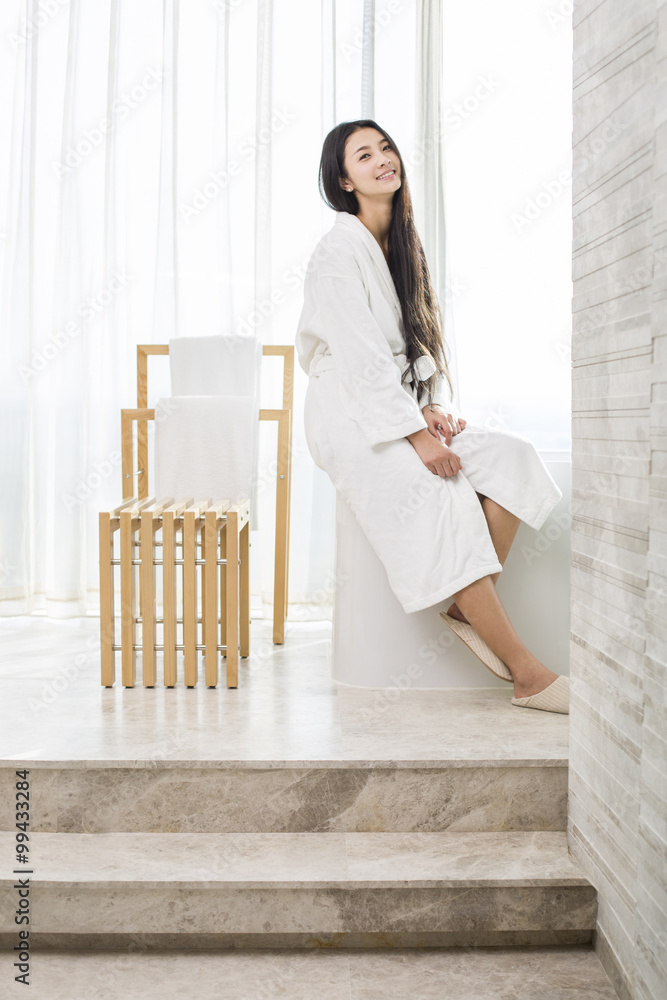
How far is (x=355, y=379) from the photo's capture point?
1.80m

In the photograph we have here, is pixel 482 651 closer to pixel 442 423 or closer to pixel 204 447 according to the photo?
pixel 442 423

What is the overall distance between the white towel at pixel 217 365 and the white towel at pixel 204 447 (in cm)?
10

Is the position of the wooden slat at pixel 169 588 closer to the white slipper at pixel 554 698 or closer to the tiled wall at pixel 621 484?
the white slipper at pixel 554 698

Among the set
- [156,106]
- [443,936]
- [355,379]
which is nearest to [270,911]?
[443,936]

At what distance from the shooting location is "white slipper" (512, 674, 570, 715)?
164 centimetres

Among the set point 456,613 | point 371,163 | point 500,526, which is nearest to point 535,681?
point 456,613

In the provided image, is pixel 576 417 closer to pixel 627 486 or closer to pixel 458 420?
pixel 627 486

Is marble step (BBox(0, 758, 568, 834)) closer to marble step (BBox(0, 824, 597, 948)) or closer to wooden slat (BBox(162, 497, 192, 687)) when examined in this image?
marble step (BBox(0, 824, 597, 948))

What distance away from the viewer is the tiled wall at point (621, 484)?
97 cm

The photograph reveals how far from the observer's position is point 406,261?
78.7 inches

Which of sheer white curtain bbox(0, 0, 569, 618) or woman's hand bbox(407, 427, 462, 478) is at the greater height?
sheer white curtain bbox(0, 0, 569, 618)

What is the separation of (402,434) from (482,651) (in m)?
0.48

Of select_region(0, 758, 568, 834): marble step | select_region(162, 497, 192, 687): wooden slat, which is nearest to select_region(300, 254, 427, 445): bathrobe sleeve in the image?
select_region(162, 497, 192, 687): wooden slat

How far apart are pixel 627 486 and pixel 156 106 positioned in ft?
7.18
